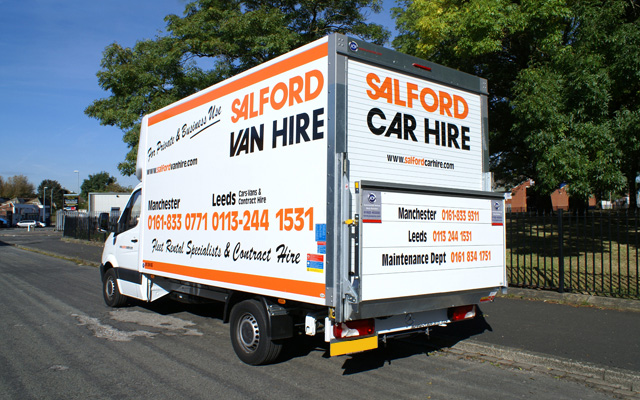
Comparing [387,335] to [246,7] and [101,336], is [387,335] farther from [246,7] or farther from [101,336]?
[246,7]

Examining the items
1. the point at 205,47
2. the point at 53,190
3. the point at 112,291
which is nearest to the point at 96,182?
the point at 53,190

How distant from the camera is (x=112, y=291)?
9.09 metres

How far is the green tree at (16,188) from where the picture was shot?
109188mm

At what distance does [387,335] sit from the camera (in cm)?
496

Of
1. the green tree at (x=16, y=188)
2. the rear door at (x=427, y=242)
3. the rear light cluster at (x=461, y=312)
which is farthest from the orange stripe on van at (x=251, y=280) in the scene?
the green tree at (x=16, y=188)

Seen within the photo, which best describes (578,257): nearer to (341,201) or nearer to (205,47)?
(341,201)

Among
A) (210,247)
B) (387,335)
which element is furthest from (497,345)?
(210,247)

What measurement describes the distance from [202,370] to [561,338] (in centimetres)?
458

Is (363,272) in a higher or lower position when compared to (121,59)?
lower

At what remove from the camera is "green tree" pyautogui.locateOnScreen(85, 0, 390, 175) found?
57.2ft

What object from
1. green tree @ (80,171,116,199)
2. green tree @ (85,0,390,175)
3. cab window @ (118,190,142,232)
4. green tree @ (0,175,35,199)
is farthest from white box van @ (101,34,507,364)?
green tree @ (0,175,35,199)

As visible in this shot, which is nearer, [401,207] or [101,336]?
[401,207]

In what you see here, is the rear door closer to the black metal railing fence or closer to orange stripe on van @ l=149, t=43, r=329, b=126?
orange stripe on van @ l=149, t=43, r=329, b=126

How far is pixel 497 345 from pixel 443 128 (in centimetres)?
278
